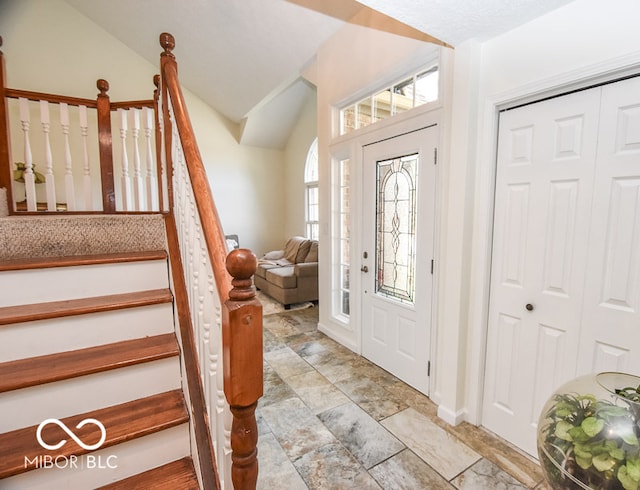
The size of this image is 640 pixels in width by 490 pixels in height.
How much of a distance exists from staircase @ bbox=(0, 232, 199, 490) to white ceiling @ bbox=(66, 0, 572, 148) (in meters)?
1.77

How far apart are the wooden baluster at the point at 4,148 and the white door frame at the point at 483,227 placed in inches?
113

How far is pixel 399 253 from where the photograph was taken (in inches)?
100

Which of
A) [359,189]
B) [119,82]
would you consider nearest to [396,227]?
[359,189]

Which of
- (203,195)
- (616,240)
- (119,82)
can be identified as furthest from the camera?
(119,82)

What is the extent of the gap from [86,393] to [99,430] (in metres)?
0.16

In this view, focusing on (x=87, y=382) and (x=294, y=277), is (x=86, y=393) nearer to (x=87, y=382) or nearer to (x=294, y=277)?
(x=87, y=382)

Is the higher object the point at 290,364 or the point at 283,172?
the point at 283,172

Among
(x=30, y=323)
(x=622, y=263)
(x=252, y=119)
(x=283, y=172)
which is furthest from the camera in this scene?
(x=283, y=172)

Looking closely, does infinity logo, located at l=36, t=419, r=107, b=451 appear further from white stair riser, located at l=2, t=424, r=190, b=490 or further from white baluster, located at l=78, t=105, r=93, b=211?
white baluster, located at l=78, t=105, r=93, b=211

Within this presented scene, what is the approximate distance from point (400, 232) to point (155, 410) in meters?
2.00

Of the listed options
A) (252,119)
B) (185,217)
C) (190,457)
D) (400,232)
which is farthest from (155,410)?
(252,119)

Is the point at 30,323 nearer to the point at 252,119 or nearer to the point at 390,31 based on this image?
the point at 390,31

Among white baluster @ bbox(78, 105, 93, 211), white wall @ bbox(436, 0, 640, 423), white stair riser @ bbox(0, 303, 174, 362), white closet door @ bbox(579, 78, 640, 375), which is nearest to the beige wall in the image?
→ white baluster @ bbox(78, 105, 93, 211)

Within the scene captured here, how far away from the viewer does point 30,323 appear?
3.99ft
